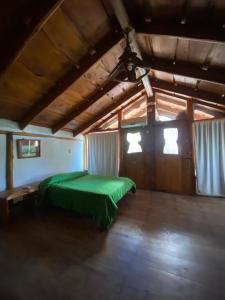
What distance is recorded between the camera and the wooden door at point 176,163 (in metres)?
4.84

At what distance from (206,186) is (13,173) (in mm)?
4910

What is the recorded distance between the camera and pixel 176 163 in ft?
16.5

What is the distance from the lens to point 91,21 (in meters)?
2.45

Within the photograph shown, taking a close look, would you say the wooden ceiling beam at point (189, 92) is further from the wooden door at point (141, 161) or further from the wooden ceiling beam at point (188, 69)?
the wooden door at point (141, 161)

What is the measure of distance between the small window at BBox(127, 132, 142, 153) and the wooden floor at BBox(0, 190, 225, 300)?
258 cm

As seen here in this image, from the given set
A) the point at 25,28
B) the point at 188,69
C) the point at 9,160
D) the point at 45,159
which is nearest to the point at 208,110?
the point at 188,69

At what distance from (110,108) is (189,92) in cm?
240

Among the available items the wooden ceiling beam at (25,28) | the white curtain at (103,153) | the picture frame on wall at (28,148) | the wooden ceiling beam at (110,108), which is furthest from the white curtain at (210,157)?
the picture frame on wall at (28,148)

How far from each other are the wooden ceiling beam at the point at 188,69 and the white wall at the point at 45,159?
343 centimetres

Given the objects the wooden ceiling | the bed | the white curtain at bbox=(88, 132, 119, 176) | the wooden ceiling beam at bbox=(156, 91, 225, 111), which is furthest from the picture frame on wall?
the wooden ceiling beam at bbox=(156, 91, 225, 111)

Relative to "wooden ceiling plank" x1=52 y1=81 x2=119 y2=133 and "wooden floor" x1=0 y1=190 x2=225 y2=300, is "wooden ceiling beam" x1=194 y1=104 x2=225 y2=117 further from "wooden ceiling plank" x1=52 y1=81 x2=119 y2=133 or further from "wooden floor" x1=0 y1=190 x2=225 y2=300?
"wooden floor" x1=0 y1=190 x2=225 y2=300

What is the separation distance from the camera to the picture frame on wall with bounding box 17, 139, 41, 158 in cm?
416

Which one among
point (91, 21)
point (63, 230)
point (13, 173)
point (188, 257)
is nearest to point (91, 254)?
point (63, 230)

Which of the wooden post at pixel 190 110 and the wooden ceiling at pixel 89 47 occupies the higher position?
the wooden ceiling at pixel 89 47
